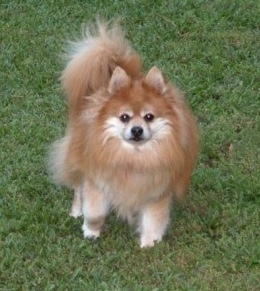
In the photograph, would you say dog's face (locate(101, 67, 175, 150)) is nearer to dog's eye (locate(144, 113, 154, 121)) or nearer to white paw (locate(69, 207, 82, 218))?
dog's eye (locate(144, 113, 154, 121))

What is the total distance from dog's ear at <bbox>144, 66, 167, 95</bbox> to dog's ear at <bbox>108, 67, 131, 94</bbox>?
12cm

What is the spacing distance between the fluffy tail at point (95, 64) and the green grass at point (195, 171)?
0.82 m

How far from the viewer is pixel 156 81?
5211 mm

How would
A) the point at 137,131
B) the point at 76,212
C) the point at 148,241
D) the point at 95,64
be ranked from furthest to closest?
the point at 76,212
the point at 148,241
the point at 95,64
the point at 137,131

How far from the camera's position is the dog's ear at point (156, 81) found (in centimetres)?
520

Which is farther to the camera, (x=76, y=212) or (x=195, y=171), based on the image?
(x=195, y=171)

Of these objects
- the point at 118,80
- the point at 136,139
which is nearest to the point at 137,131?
the point at 136,139

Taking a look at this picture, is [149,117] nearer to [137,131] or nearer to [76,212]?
[137,131]

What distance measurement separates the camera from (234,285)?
16.6ft

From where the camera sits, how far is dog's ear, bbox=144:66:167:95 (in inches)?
205

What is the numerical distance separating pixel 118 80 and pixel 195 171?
1.43 m

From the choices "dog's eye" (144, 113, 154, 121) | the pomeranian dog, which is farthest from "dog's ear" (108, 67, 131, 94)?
"dog's eye" (144, 113, 154, 121)

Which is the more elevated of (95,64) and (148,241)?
(95,64)

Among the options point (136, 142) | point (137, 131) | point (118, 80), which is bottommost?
point (136, 142)
